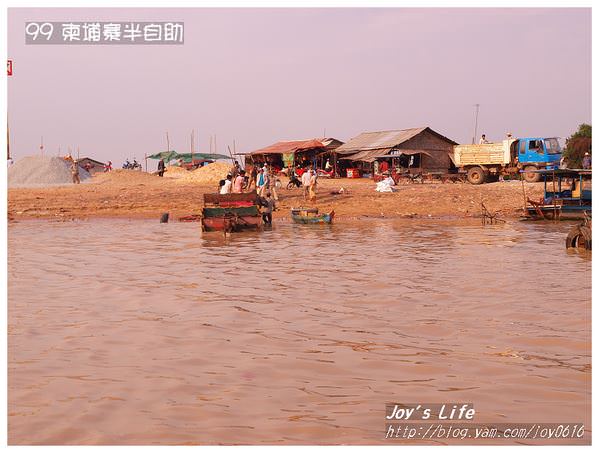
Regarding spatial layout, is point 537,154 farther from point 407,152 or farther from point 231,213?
point 231,213

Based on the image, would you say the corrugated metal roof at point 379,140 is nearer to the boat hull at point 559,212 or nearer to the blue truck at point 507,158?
the blue truck at point 507,158

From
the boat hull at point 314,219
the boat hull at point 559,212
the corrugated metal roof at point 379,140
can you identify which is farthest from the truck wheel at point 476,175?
the boat hull at point 314,219

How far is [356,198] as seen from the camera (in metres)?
26.5

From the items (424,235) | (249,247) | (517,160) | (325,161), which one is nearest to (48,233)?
(249,247)

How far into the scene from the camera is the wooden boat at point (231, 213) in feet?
60.4

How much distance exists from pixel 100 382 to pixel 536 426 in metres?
3.18

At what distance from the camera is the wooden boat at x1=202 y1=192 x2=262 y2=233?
18.4 metres

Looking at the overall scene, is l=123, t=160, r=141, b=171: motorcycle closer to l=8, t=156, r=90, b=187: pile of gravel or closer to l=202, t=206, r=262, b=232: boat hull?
l=8, t=156, r=90, b=187: pile of gravel

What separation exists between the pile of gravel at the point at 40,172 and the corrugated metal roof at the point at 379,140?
15.6 metres

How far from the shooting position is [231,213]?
18.5 meters

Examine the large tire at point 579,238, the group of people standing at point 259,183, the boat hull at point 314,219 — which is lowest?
the large tire at point 579,238

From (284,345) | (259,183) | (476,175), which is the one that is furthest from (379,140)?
(284,345)

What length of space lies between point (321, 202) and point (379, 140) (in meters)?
14.5

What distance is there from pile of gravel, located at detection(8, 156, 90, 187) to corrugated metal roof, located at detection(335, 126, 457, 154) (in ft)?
51.1
